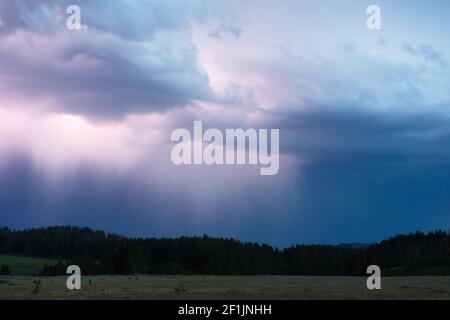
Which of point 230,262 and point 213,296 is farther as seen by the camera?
point 230,262

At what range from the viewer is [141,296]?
4744 cm

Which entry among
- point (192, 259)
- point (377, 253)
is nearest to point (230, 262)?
point (192, 259)
